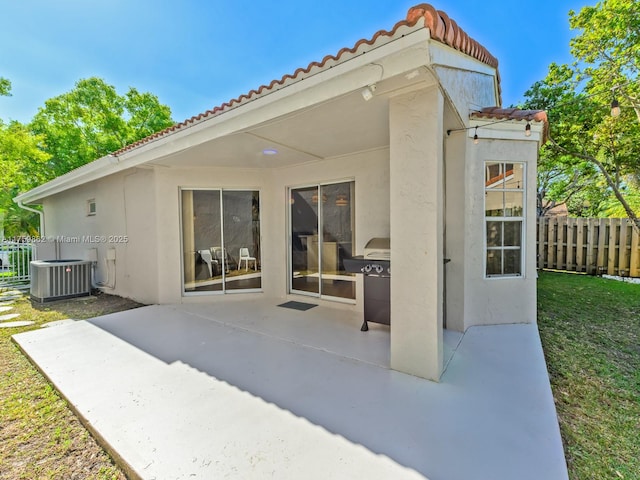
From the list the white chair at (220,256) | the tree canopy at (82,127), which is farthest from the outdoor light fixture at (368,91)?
the tree canopy at (82,127)

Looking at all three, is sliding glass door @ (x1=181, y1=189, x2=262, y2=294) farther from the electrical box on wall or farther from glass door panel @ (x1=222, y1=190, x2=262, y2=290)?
the electrical box on wall

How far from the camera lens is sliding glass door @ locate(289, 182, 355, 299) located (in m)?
6.71

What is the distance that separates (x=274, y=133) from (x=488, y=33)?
23.5ft

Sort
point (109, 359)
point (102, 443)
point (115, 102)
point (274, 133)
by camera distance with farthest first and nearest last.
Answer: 1. point (115, 102)
2. point (274, 133)
3. point (109, 359)
4. point (102, 443)

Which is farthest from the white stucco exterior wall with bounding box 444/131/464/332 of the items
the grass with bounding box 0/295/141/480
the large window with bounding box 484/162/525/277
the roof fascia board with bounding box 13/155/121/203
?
the roof fascia board with bounding box 13/155/121/203

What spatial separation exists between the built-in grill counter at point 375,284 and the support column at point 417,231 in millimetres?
947

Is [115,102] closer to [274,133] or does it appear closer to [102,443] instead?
[274,133]

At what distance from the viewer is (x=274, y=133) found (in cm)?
475

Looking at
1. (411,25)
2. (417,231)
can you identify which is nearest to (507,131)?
(417,231)

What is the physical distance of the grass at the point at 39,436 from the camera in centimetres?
238

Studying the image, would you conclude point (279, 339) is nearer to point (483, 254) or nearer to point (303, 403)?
point (303, 403)

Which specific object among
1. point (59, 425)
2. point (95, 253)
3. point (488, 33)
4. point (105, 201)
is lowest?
point (59, 425)

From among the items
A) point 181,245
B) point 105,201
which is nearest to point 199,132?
point 181,245

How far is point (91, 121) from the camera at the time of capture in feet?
69.6
